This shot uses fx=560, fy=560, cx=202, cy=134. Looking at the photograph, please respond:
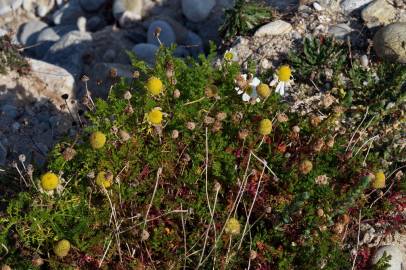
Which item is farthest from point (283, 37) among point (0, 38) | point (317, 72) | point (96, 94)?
point (0, 38)

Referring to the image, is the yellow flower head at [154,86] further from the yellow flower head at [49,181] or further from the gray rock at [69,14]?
the gray rock at [69,14]

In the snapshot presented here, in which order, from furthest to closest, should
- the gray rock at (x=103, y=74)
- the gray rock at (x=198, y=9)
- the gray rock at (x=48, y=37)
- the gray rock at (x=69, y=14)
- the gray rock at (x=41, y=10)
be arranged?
the gray rock at (x=41, y=10) → the gray rock at (x=69, y=14) → the gray rock at (x=48, y=37) → the gray rock at (x=198, y=9) → the gray rock at (x=103, y=74)

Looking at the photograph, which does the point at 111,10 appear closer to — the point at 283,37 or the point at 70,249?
the point at 283,37

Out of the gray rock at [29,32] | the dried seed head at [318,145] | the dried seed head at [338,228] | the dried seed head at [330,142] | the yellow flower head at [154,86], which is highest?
the yellow flower head at [154,86]

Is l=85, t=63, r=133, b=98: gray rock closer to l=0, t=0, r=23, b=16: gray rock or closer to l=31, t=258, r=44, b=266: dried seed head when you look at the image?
l=0, t=0, r=23, b=16: gray rock

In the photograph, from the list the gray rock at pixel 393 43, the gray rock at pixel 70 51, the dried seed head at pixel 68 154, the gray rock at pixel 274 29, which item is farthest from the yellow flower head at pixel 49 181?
the gray rock at pixel 70 51

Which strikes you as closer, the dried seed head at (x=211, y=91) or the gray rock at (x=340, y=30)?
the dried seed head at (x=211, y=91)
